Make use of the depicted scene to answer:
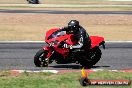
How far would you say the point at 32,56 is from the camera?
17859 millimetres

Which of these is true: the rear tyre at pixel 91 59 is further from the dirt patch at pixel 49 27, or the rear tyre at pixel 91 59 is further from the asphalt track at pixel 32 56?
the dirt patch at pixel 49 27

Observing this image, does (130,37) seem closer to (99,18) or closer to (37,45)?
(37,45)

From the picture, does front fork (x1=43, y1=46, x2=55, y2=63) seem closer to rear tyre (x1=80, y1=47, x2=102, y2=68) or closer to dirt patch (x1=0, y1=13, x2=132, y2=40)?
rear tyre (x1=80, y1=47, x2=102, y2=68)

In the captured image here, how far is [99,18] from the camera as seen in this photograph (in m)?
39.2

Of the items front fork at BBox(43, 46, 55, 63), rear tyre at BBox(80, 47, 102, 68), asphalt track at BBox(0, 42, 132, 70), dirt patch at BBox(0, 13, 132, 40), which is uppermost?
front fork at BBox(43, 46, 55, 63)

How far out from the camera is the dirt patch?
2691 cm

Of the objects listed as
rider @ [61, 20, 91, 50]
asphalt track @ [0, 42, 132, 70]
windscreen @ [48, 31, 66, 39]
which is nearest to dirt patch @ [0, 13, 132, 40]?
asphalt track @ [0, 42, 132, 70]

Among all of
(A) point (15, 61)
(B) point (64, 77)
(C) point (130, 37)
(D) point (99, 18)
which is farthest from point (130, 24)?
(B) point (64, 77)

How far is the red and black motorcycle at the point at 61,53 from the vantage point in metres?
15.0

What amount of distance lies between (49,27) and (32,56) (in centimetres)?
1396

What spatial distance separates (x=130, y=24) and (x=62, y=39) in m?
20.6

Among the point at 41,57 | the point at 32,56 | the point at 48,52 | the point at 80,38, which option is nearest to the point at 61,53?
the point at 48,52

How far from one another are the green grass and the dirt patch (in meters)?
13.2

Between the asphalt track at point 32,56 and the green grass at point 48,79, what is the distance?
255 cm
